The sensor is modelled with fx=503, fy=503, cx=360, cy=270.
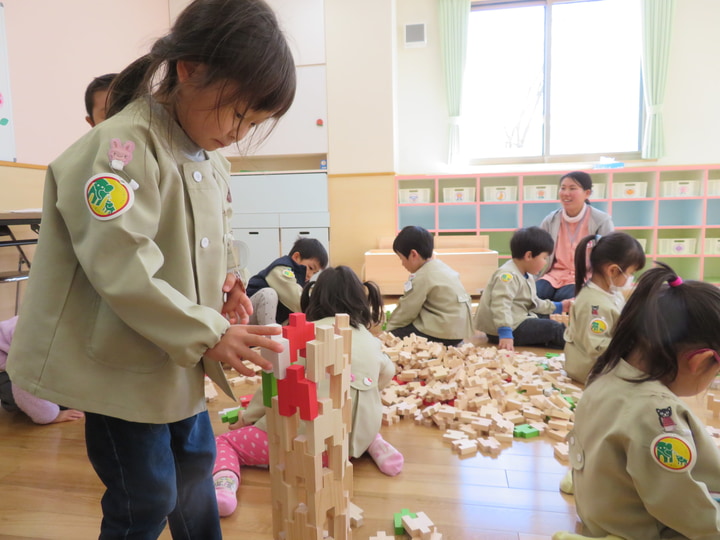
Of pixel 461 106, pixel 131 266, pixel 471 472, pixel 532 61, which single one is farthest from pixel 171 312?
pixel 532 61

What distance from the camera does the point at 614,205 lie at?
17.7 ft

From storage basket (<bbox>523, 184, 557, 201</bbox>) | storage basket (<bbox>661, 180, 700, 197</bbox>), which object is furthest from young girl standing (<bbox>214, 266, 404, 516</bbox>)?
storage basket (<bbox>661, 180, 700, 197</bbox>)

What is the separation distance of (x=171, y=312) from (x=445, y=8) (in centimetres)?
579

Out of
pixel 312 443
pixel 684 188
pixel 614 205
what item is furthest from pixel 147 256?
pixel 614 205

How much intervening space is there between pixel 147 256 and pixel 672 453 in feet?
3.31

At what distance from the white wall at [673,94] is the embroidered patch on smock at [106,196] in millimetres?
5360

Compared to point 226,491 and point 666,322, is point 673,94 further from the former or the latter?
point 226,491

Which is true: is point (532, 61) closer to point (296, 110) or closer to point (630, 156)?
point (630, 156)

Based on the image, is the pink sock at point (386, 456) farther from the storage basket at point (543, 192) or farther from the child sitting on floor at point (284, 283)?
the storage basket at point (543, 192)

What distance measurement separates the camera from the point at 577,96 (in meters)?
5.70

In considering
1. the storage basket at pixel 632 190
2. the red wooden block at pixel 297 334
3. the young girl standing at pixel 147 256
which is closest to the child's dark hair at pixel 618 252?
the red wooden block at pixel 297 334

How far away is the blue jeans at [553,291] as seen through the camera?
3.54m

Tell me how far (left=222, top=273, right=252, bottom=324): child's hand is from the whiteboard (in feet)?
10.4

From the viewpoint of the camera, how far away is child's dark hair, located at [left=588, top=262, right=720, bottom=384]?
102cm
